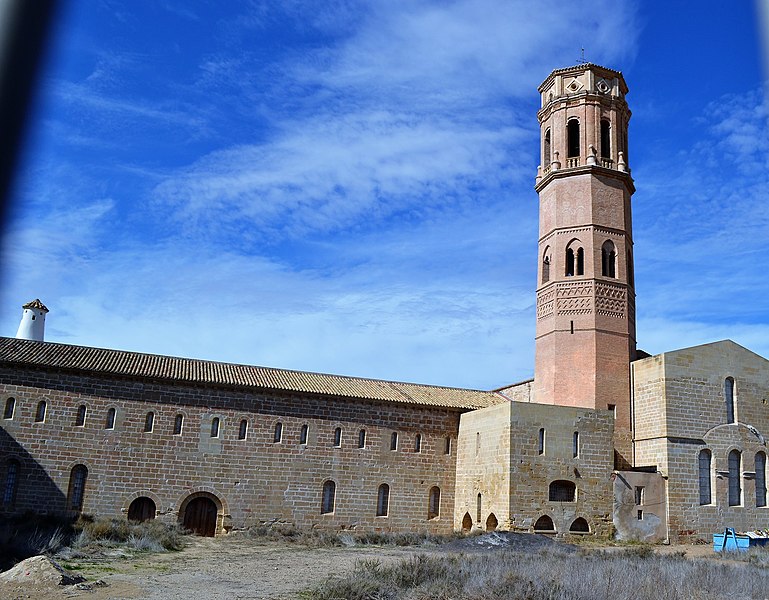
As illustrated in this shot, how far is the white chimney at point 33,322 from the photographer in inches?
1417

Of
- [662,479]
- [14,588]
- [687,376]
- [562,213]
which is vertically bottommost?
[14,588]

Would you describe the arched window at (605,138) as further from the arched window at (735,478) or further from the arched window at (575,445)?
the arched window at (735,478)

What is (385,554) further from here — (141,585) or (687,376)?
(687,376)

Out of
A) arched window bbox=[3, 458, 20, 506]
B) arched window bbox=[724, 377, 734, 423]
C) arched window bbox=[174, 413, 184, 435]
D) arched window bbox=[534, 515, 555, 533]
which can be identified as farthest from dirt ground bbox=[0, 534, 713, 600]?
arched window bbox=[3, 458, 20, 506]

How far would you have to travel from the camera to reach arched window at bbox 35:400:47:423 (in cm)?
2430

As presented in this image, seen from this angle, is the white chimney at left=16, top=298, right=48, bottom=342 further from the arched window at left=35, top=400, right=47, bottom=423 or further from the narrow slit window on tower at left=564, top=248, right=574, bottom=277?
the narrow slit window on tower at left=564, top=248, right=574, bottom=277

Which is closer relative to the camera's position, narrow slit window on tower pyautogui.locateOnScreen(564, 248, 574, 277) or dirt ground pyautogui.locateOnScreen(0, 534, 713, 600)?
dirt ground pyautogui.locateOnScreen(0, 534, 713, 600)

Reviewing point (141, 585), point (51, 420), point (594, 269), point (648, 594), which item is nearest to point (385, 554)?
point (141, 585)

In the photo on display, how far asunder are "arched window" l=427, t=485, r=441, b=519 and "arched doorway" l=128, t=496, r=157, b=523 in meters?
10.7

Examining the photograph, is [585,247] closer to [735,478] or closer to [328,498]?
[735,478]

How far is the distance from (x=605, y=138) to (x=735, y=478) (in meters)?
15.1

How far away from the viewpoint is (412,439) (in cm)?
2869

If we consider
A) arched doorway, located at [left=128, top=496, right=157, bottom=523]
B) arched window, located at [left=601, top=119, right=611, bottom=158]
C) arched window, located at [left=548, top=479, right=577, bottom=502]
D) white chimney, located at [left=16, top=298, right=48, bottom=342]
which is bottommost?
arched doorway, located at [left=128, top=496, right=157, bottom=523]

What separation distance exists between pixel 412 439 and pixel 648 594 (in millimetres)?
17912
